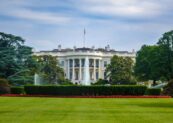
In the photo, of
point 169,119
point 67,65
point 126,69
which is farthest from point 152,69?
point 67,65

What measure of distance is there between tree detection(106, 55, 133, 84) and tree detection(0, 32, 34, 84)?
29.8 m

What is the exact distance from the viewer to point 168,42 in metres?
73.6

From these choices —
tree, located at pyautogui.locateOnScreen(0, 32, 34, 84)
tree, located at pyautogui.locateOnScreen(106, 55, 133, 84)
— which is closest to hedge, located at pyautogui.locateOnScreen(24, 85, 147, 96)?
tree, located at pyautogui.locateOnScreen(0, 32, 34, 84)

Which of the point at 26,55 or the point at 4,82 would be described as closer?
the point at 4,82

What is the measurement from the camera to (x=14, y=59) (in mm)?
69938

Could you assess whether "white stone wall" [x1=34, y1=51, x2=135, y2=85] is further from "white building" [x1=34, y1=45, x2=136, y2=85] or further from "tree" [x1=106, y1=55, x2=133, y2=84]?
"tree" [x1=106, y1=55, x2=133, y2=84]

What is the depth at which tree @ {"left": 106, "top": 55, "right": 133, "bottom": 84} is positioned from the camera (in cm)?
9859

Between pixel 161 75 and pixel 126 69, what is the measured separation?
90.1ft

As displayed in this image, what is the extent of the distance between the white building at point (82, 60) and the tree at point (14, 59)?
67.1m

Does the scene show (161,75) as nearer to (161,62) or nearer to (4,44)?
(161,62)

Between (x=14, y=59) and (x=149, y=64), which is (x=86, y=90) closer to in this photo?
(x=14, y=59)

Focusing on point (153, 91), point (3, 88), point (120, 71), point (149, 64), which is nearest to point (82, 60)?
point (120, 71)

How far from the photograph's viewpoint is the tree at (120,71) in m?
98.6

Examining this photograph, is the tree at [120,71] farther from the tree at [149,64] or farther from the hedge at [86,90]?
the hedge at [86,90]
